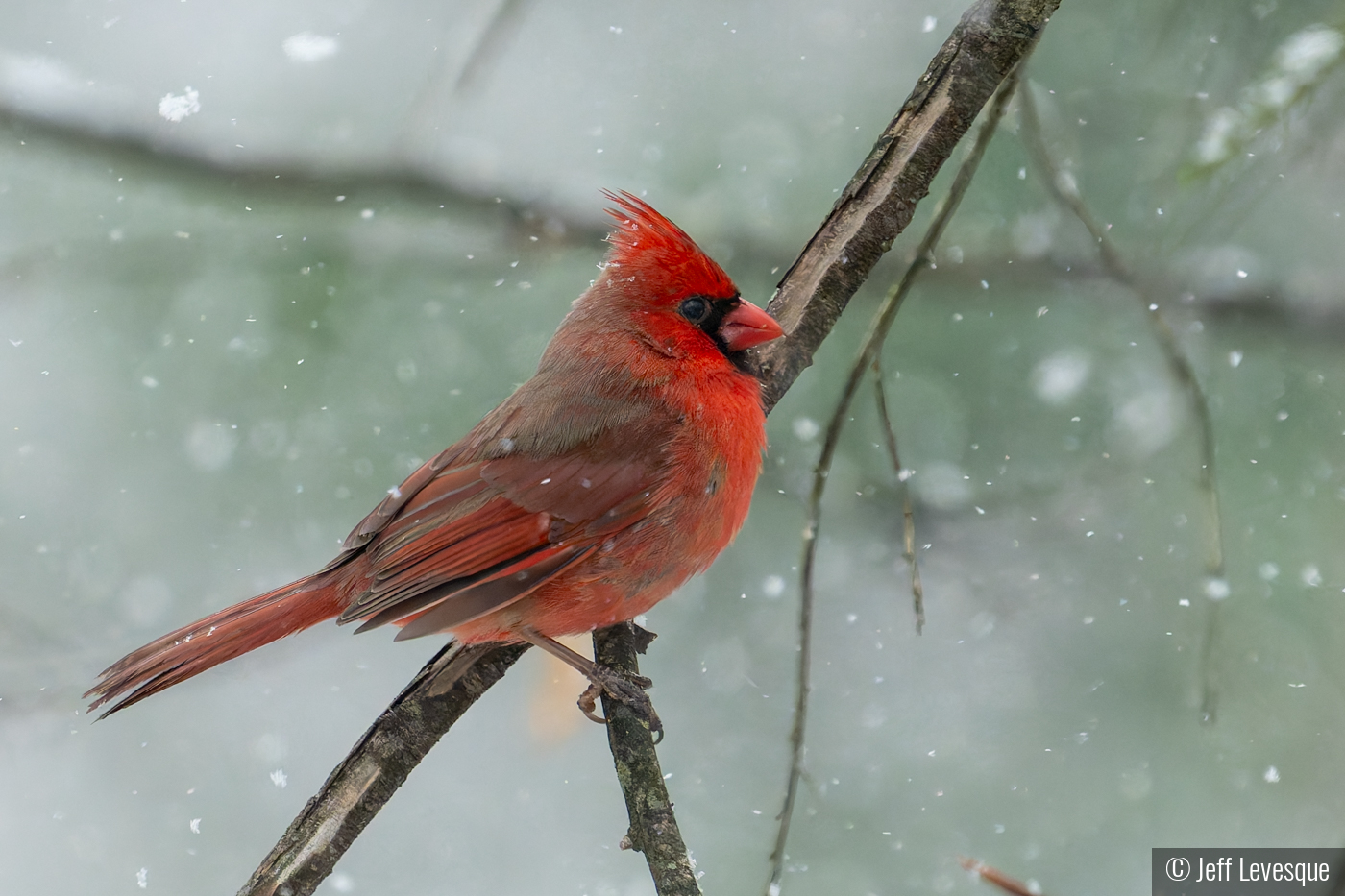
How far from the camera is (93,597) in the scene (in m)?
3.75

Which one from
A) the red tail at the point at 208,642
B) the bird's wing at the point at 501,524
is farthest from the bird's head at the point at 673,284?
the red tail at the point at 208,642

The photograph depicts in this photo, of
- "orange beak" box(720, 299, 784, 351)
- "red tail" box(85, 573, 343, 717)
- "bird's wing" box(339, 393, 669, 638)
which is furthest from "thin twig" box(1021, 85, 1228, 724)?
"red tail" box(85, 573, 343, 717)

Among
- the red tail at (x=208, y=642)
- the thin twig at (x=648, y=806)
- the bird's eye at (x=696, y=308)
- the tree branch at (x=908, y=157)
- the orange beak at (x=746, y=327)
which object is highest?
the tree branch at (x=908, y=157)

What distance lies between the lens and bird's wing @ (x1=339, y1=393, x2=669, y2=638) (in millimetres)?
1892

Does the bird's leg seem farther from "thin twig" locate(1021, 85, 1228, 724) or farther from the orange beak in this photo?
"thin twig" locate(1021, 85, 1228, 724)

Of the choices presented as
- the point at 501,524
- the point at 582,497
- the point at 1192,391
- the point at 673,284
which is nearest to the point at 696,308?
the point at 673,284

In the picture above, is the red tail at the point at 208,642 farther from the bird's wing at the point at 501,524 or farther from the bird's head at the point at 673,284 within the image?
the bird's head at the point at 673,284

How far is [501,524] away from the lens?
6.50 feet

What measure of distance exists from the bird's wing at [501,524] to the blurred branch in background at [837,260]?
0.56ft

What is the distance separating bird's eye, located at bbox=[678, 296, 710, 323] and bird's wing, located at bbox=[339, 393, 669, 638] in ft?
0.80

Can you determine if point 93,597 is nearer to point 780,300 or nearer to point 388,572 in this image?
point 388,572

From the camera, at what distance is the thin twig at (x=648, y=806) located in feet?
5.31

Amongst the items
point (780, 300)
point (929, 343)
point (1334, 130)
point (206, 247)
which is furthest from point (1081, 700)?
point (206, 247)

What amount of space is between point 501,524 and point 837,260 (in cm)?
82
